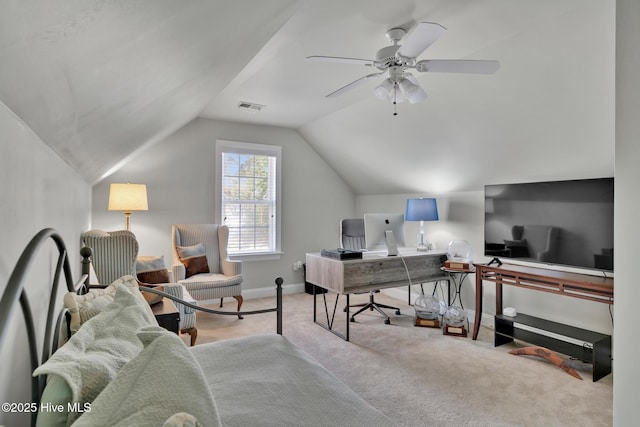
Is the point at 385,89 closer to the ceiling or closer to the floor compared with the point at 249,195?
closer to the ceiling

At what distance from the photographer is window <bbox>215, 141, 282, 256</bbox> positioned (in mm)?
5051

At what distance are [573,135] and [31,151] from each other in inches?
137

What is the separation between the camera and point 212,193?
16.2 ft

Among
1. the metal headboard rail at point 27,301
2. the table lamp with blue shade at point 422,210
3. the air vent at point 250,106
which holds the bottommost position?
the metal headboard rail at point 27,301

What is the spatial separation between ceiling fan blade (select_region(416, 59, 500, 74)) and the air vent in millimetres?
2442

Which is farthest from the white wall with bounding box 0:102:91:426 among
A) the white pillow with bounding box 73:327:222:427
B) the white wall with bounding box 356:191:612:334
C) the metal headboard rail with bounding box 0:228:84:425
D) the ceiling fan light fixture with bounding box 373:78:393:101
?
the white wall with bounding box 356:191:612:334

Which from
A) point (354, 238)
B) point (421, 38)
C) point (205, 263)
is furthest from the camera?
point (354, 238)

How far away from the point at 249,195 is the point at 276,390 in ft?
13.7

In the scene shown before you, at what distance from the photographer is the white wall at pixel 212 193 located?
14.6 ft

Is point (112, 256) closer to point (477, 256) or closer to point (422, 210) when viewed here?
point (422, 210)

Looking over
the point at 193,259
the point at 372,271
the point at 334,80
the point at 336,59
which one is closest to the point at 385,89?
the point at 336,59

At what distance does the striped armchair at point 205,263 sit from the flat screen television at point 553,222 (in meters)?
2.91

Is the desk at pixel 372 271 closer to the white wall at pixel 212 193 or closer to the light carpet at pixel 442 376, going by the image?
the light carpet at pixel 442 376

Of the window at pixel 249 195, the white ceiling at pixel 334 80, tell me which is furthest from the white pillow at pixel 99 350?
the window at pixel 249 195
